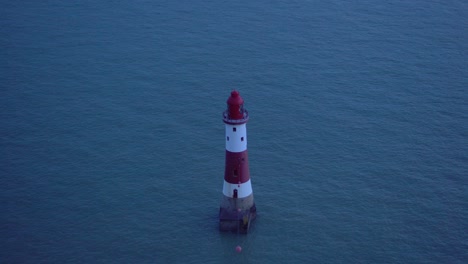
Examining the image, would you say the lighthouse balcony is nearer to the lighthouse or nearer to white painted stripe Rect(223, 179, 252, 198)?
the lighthouse

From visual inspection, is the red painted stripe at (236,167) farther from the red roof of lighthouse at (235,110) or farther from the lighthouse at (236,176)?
the red roof of lighthouse at (235,110)

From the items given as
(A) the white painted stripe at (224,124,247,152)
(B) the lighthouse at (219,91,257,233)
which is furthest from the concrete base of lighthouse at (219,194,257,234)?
(A) the white painted stripe at (224,124,247,152)

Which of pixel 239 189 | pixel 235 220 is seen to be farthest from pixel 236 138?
pixel 235 220

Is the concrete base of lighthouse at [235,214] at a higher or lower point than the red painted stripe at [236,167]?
lower

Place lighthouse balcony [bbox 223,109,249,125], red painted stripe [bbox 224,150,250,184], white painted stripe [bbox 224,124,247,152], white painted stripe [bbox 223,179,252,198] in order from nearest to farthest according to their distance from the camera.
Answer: lighthouse balcony [bbox 223,109,249,125] < white painted stripe [bbox 224,124,247,152] < red painted stripe [bbox 224,150,250,184] < white painted stripe [bbox 223,179,252,198]

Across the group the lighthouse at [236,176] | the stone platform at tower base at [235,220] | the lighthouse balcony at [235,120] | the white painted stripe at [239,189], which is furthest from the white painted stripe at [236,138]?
the stone platform at tower base at [235,220]

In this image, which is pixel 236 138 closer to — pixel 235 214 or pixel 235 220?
pixel 235 214

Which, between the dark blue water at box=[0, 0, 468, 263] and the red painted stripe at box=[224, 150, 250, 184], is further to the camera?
the dark blue water at box=[0, 0, 468, 263]

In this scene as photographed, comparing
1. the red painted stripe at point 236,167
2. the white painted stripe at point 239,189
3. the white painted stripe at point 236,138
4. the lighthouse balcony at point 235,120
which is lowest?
the white painted stripe at point 239,189
